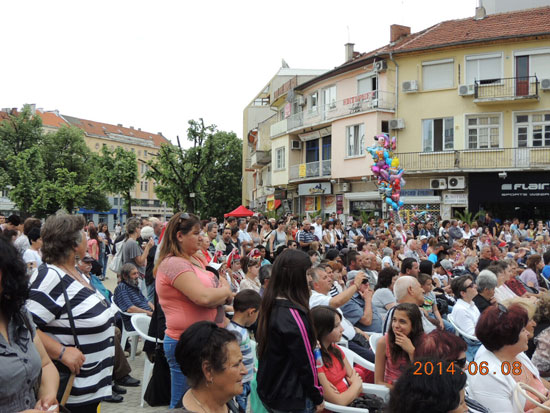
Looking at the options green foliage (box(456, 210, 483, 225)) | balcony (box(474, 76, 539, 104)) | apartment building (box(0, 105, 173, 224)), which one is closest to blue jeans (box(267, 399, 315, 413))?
green foliage (box(456, 210, 483, 225))

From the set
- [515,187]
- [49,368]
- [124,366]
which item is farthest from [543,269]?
[515,187]

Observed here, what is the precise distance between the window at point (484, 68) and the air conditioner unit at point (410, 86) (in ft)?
8.74

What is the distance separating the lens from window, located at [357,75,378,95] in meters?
29.7

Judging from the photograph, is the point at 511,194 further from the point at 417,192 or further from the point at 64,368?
the point at 64,368

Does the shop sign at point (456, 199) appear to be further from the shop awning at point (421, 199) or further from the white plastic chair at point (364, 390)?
the white plastic chair at point (364, 390)

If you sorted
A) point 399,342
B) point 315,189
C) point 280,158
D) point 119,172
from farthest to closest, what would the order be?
point 280,158 < point 119,172 < point 315,189 < point 399,342

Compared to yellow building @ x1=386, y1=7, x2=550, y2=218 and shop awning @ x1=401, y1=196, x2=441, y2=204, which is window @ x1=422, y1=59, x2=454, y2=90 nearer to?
yellow building @ x1=386, y1=7, x2=550, y2=218

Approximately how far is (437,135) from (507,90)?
4.06 meters

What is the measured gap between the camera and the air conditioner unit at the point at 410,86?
1094 inches

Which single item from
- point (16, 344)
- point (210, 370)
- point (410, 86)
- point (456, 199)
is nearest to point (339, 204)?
point (456, 199)

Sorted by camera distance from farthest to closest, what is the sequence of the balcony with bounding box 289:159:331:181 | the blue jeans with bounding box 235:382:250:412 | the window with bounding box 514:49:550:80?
the balcony with bounding box 289:159:331:181 → the window with bounding box 514:49:550:80 → the blue jeans with bounding box 235:382:250:412

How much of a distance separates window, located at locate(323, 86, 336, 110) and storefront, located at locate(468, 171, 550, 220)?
962cm

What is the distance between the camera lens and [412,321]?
4.24 meters

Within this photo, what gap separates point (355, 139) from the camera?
98.6 feet
